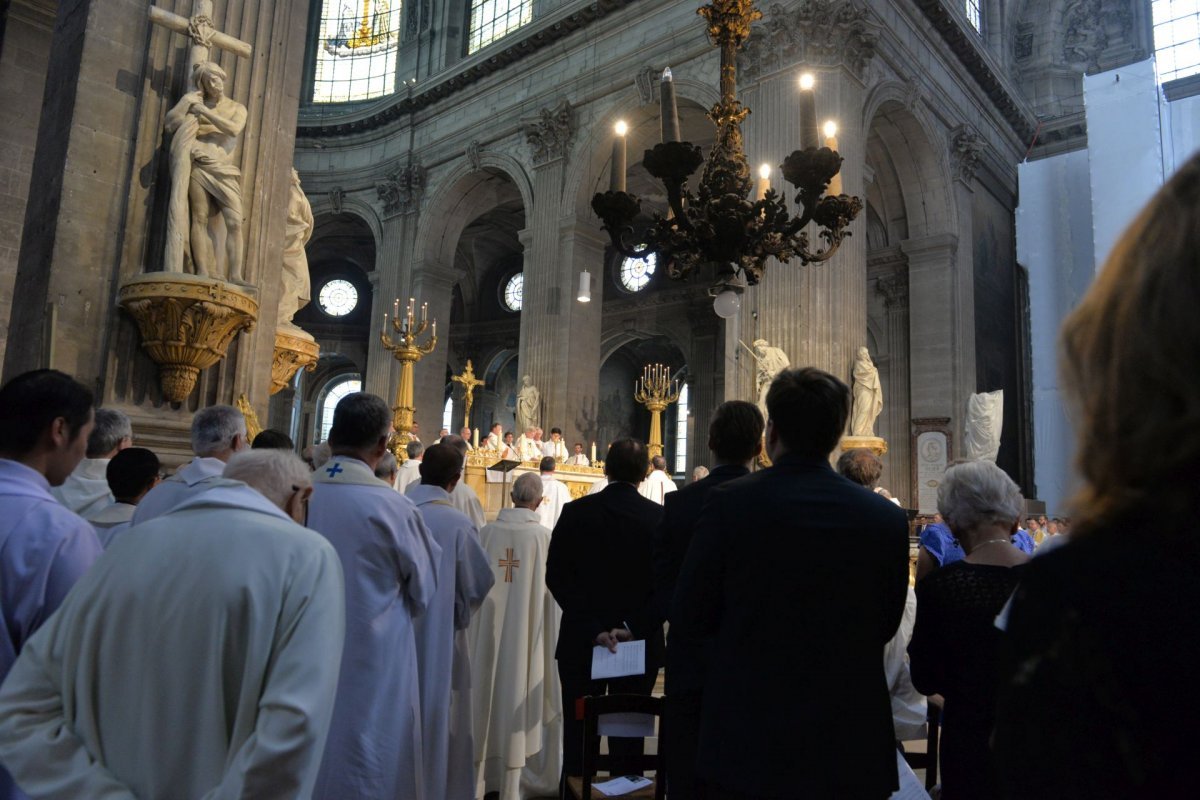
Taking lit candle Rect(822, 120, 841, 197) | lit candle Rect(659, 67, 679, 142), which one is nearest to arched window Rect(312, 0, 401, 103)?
lit candle Rect(659, 67, 679, 142)

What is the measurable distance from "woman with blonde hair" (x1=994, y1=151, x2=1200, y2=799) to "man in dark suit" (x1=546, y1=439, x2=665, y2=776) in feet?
9.61

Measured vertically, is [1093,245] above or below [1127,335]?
above

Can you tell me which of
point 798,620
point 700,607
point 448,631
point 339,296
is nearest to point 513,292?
point 339,296

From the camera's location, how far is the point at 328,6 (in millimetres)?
26875

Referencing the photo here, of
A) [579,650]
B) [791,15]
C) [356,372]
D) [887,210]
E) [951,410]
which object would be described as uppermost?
[791,15]

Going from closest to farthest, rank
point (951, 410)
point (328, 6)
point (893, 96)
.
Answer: point (893, 96)
point (951, 410)
point (328, 6)

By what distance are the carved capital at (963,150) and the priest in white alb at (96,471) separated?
1902 centimetres

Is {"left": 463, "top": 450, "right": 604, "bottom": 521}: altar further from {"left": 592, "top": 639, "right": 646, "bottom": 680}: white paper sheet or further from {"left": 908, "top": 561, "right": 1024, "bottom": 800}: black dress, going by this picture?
{"left": 908, "top": 561, "right": 1024, "bottom": 800}: black dress

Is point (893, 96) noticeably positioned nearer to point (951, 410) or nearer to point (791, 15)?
point (791, 15)

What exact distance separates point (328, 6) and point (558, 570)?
1112 inches

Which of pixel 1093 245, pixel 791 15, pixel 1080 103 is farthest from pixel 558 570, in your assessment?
pixel 1080 103

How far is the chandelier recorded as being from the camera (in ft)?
20.0

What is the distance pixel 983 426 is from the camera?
57.4 ft

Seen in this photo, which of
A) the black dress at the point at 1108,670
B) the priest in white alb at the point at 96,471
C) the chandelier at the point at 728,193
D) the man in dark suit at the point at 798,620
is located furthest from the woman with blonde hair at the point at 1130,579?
the chandelier at the point at 728,193
